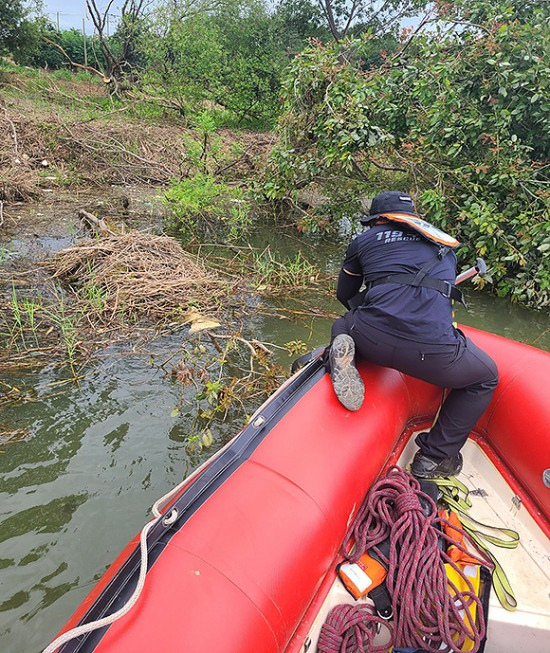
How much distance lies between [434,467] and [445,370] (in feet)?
1.73

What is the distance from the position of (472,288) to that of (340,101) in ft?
9.70

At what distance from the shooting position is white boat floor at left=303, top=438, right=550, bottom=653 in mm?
1671

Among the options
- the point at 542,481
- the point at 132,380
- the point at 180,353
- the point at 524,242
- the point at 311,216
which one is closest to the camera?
the point at 542,481

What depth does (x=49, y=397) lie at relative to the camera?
3.28 m

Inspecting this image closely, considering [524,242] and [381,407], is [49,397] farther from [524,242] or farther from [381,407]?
[524,242]

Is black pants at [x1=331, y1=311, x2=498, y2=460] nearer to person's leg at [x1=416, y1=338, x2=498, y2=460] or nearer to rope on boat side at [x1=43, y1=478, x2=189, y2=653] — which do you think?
person's leg at [x1=416, y1=338, x2=498, y2=460]

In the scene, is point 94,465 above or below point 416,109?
below

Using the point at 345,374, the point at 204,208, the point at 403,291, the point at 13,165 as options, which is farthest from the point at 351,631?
the point at 13,165

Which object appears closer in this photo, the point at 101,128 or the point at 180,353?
the point at 180,353

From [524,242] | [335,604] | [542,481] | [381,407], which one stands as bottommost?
[335,604]

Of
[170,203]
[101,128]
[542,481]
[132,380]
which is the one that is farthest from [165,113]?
[542,481]

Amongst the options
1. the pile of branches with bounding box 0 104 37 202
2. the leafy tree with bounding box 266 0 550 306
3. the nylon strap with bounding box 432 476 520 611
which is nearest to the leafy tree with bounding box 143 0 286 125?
the pile of branches with bounding box 0 104 37 202

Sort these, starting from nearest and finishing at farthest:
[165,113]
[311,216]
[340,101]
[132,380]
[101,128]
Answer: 1. [132,380]
2. [340,101]
3. [311,216]
4. [101,128]
5. [165,113]

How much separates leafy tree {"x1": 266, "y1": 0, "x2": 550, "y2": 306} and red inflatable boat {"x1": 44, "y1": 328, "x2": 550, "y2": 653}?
9.92 ft
